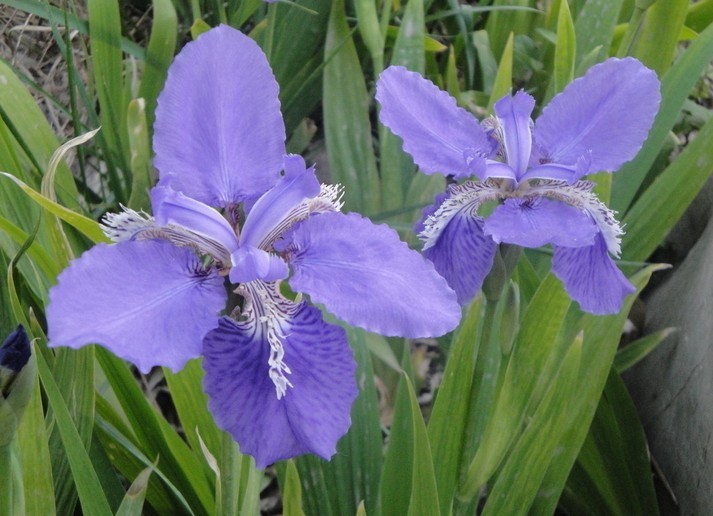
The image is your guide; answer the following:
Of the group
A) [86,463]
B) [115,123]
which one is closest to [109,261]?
[86,463]

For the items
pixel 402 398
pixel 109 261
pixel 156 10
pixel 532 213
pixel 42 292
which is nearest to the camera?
pixel 109 261

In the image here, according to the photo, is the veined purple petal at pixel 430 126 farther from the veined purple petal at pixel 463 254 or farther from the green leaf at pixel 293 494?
the green leaf at pixel 293 494

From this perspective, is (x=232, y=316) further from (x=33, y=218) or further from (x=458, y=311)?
(x=33, y=218)

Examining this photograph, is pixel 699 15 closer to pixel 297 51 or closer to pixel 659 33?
pixel 659 33

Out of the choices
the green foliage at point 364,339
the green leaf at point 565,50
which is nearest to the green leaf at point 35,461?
the green foliage at point 364,339

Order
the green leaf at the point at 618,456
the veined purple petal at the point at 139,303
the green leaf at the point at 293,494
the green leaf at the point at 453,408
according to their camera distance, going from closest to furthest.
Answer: the veined purple petal at the point at 139,303 < the green leaf at the point at 293,494 < the green leaf at the point at 453,408 < the green leaf at the point at 618,456

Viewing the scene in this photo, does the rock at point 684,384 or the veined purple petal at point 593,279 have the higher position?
the veined purple petal at point 593,279
